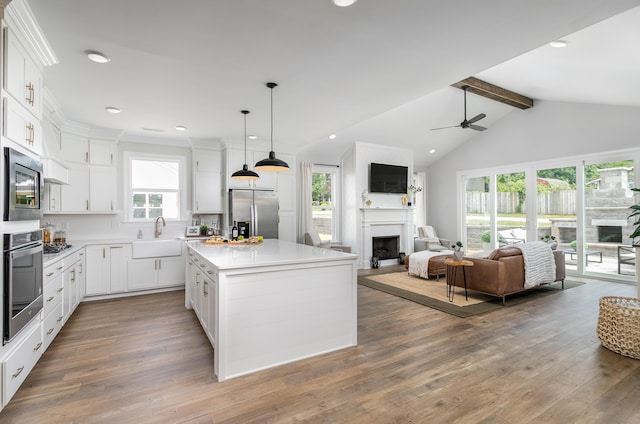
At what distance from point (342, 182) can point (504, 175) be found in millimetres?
3847

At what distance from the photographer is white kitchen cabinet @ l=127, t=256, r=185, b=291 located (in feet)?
15.8

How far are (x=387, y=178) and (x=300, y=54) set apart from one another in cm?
518

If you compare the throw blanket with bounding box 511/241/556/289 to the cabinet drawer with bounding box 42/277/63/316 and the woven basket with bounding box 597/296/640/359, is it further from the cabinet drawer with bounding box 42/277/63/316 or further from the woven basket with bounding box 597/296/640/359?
the cabinet drawer with bounding box 42/277/63/316

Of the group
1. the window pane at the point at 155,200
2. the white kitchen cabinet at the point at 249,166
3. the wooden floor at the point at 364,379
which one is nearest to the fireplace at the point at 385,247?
the white kitchen cabinet at the point at 249,166

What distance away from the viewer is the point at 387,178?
746cm

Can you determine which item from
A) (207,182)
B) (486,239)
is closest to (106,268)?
(207,182)

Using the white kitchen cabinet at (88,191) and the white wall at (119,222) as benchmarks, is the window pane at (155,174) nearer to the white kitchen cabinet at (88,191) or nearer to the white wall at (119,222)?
the white wall at (119,222)

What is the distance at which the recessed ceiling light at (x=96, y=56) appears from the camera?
2548mm

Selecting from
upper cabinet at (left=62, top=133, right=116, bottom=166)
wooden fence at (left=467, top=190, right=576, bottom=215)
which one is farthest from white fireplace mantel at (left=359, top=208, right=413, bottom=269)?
upper cabinet at (left=62, top=133, right=116, bottom=166)

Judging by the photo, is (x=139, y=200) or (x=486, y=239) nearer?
(x=139, y=200)

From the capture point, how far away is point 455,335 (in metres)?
3.20

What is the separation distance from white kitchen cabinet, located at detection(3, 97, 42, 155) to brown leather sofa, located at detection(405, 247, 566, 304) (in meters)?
5.00

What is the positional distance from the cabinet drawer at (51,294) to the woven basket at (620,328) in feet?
16.3

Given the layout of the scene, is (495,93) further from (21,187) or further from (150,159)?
(21,187)
